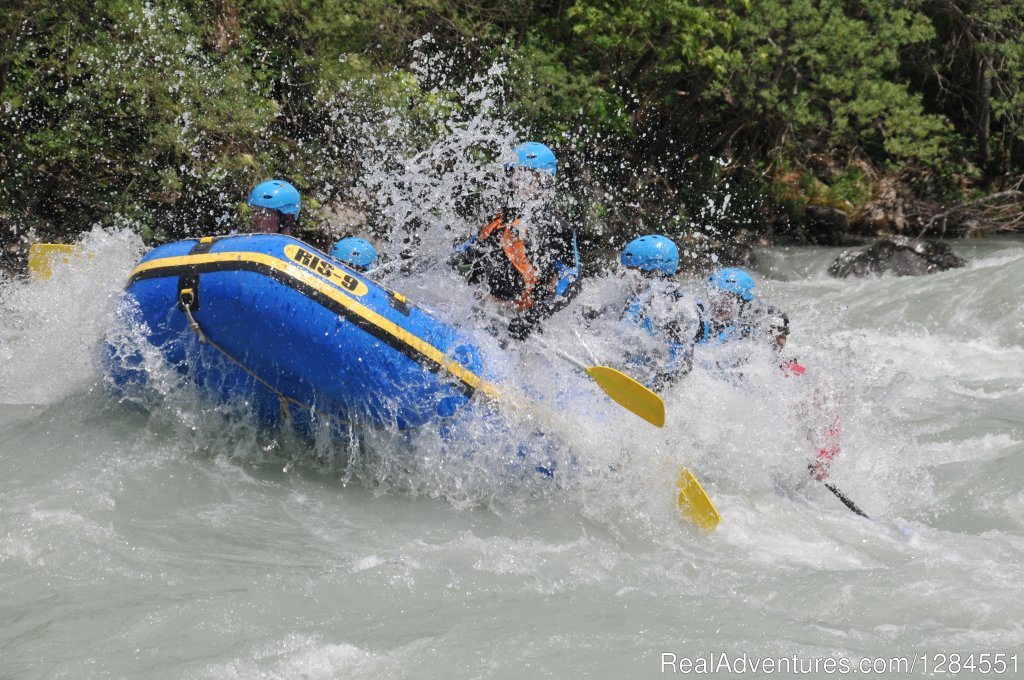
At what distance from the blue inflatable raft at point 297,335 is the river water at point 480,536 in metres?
0.19

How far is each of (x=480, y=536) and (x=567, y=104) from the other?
7047 millimetres

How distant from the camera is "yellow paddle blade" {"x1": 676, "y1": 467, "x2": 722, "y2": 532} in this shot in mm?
4496

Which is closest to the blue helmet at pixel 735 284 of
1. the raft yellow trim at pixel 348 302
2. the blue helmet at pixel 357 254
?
the raft yellow trim at pixel 348 302

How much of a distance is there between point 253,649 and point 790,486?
2989 millimetres

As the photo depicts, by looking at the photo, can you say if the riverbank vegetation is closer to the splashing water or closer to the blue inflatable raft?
the splashing water

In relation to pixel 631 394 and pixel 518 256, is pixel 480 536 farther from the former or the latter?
pixel 518 256

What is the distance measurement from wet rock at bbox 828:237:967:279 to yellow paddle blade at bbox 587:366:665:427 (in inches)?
274

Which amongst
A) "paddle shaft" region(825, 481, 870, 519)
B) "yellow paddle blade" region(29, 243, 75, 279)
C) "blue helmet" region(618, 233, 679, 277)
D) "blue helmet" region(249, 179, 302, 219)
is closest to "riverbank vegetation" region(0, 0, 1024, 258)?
"yellow paddle blade" region(29, 243, 75, 279)

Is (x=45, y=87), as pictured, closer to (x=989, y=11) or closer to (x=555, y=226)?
(x=555, y=226)

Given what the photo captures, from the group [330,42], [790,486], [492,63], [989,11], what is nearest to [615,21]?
[492,63]

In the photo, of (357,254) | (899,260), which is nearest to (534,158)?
(357,254)

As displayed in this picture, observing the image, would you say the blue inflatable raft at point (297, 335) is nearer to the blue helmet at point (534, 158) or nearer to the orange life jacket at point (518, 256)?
the orange life jacket at point (518, 256)

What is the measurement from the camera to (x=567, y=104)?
1052cm

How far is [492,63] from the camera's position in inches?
413
